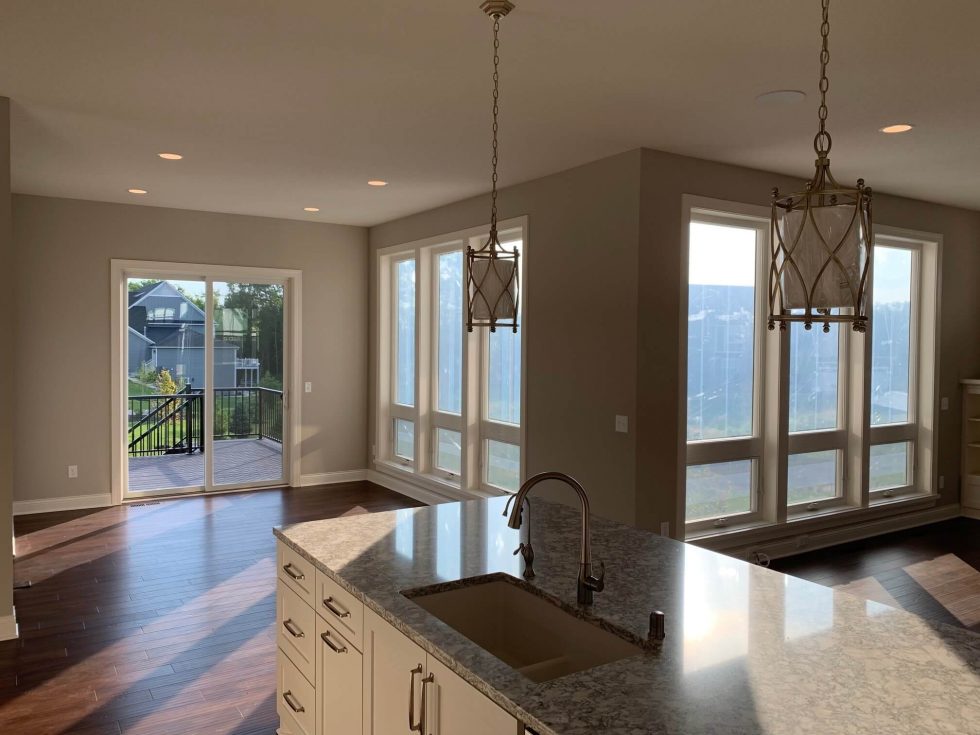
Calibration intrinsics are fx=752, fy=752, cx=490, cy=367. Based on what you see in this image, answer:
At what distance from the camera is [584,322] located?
16.8 feet

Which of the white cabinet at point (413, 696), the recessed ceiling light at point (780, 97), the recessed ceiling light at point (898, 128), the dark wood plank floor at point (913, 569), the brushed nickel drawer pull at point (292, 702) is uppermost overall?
the recessed ceiling light at point (898, 128)

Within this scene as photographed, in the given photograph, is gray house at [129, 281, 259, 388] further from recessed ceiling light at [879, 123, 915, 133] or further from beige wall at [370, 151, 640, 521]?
recessed ceiling light at [879, 123, 915, 133]

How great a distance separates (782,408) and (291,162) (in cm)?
391

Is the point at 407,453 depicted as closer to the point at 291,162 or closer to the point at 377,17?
the point at 291,162

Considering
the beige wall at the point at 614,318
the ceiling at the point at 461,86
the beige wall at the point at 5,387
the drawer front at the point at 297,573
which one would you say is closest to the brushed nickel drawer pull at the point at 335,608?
the drawer front at the point at 297,573

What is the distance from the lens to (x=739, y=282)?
5375mm

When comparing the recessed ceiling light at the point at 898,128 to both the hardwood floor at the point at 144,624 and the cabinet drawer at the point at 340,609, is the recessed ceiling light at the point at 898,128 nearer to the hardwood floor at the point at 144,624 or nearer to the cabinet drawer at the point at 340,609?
the cabinet drawer at the point at 340,609

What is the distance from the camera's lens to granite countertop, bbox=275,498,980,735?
1.41 meters

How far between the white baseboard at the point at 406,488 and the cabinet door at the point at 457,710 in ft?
15.8

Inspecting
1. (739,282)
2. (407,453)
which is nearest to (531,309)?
(739,282)

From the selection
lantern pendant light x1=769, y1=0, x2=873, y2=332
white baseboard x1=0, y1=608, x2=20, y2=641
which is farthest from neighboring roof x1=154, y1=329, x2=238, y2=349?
lantern pendant light x1=769, y1=0, x2=873, y2=332

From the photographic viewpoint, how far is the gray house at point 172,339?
23.2 feet

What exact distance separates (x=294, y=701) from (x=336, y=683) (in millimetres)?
470

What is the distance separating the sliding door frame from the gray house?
77 mm
